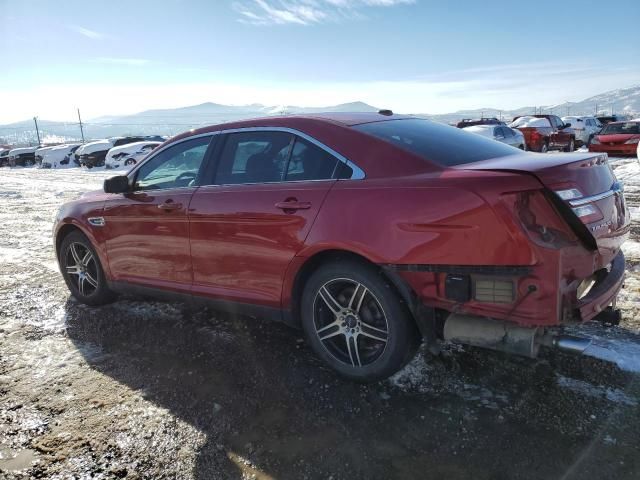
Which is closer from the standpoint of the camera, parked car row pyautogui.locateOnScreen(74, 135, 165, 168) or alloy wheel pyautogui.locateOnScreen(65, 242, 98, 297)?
alloy wheel pyautogui.locateOnScreen(65, 242, 98, 297)

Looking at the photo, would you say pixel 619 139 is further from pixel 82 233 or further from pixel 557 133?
pixel 82 233

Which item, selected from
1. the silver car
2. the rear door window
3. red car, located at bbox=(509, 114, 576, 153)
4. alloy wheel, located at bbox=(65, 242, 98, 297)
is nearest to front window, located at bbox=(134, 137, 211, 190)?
the rear door window

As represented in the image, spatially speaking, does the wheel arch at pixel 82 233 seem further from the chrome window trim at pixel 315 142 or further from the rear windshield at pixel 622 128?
the rear windshield at pixel 622 128

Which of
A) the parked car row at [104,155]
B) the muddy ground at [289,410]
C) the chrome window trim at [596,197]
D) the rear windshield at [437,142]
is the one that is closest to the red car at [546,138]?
the parked car row at [104,155]

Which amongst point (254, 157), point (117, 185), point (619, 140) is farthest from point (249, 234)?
point (619, 140)

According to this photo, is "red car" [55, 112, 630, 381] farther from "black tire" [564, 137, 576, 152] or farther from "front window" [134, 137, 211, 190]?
"black tire" [564, 137, 576, 152]

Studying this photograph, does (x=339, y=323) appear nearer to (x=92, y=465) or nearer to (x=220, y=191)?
(x=220, y=191)

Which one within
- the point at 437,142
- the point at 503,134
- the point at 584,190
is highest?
the point at 437,142

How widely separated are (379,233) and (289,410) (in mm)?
1163

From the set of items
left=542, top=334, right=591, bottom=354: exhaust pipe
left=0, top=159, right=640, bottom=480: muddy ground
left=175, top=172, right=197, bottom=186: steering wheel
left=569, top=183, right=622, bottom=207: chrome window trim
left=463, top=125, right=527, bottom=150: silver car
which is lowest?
left=0, top=159, right=640, bottom=480: muddy ground

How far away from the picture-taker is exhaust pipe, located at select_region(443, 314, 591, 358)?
2.56 m

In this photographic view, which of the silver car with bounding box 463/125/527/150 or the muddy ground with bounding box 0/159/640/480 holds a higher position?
the silver car with bounding box 463/125/527/150

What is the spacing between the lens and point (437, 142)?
3.23m

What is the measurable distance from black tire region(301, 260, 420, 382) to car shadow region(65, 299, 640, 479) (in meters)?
0.16
